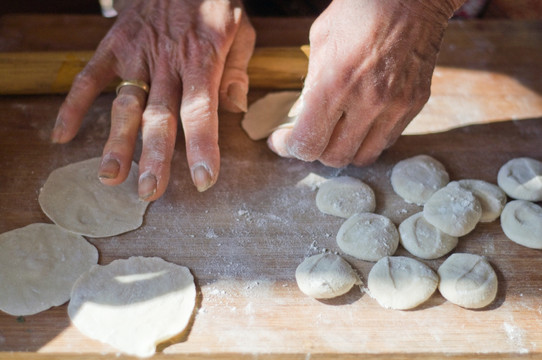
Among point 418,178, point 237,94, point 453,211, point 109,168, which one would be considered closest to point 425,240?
point 453,211

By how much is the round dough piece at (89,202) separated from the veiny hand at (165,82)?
8cm

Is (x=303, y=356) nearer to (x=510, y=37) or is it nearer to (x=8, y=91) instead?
(x=8, y=91)

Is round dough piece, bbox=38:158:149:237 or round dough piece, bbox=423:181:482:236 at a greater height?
round dough piece, bbox=423:181:482:236

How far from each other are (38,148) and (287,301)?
963 millimetres

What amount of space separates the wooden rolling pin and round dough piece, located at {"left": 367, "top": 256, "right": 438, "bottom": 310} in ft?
2.78

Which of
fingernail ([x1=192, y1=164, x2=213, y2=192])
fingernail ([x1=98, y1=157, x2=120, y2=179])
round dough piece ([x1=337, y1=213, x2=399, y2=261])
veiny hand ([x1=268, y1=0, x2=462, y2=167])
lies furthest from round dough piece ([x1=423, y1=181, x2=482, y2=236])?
fingernail ([x1=98, y1=157, x2=120, y2=179])

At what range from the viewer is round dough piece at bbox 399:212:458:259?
141cm

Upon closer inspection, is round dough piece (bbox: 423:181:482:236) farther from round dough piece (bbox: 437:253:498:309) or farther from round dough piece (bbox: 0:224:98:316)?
round dough piece (bbox: 0:224:98:316)

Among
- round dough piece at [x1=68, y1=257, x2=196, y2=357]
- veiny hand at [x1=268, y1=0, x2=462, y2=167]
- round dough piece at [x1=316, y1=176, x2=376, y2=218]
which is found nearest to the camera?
round dough piece at [x1=68, y1=257, x2=196, y2=357]

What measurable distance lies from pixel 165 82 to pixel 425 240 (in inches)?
36.2

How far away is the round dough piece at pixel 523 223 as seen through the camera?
146 centimetres

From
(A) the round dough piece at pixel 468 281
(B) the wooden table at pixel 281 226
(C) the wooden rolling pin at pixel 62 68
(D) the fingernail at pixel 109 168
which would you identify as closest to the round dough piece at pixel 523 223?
(B) the wooden table at pixel 281 226

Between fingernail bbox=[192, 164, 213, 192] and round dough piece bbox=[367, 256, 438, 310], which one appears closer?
round dough piece bbox=[367, 256, 438, 310]

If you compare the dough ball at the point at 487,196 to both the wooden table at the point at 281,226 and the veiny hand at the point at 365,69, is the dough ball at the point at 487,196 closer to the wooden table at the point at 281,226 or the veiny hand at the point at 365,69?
the wooden table at the point at 281,226
